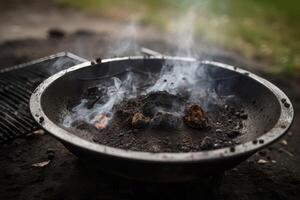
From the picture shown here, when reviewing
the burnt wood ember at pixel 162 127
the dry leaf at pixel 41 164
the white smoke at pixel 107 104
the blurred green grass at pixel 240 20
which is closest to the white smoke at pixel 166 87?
the white smoke at pixel 107 104

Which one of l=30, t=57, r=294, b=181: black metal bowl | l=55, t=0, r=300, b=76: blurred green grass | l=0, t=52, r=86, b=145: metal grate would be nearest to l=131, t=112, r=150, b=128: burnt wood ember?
l=30, t=57, r=294, b=181: black metal bowl

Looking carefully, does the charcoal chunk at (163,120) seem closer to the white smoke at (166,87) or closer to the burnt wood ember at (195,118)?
the burnt wood ember at (195,118)

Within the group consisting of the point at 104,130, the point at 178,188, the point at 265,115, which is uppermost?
the point at 265,115

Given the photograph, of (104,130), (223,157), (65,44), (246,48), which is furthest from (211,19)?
(223,157)

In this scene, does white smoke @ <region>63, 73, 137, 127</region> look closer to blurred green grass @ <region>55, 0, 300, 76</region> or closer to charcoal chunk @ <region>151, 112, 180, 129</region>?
charcoal chunk @ <region>151, 112, 180, 129</region>

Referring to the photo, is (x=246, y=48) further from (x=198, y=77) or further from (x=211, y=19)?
(x=198, y=77)

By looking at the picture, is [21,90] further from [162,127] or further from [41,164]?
[162,127]
